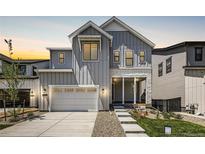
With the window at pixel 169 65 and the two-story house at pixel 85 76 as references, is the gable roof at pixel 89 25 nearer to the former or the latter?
the two-story house at pixel 85 76

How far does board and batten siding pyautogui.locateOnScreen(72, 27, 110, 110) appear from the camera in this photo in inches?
851

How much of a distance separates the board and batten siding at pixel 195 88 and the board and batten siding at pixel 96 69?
7.13 meters

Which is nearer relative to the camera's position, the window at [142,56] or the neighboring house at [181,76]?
the neighboring house at [181,76]

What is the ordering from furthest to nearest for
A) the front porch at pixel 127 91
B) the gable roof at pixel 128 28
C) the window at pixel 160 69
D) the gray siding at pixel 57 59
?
the window at pixel 160 69
the front porch at pixel 127 91
the gray siding at pixel 57 59
the gable roof at pixel 128 28

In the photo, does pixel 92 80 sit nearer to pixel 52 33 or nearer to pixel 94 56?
pixel 94 56

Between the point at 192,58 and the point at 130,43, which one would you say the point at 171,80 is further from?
the point at 130,43

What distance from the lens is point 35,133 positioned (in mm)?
11164

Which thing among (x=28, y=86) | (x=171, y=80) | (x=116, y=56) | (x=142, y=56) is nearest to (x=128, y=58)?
(x=116, y=56)

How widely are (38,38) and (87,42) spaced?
520cm

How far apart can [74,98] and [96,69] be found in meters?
3.29

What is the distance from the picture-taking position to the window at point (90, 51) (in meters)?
21.8

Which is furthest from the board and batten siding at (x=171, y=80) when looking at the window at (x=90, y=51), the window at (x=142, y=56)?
the window at (x=90, y=51)

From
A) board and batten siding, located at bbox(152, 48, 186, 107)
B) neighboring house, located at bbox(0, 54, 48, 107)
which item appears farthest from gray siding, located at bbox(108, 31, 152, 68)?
neighboring house, located at bbox(0, 54, 48, 107)
